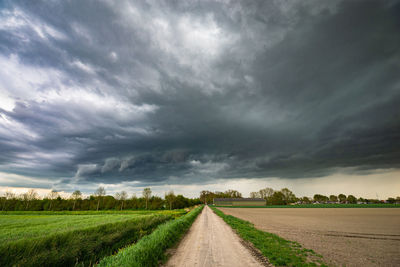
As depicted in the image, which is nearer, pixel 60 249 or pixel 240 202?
pixel 60 249

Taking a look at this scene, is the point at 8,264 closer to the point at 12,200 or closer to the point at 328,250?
the point at 328,250

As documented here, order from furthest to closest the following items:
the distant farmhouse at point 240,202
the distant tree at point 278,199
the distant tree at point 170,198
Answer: the distant farmhouse at point 240,202 → the distant tree at point 278,199 → the distant tree at point 170,198

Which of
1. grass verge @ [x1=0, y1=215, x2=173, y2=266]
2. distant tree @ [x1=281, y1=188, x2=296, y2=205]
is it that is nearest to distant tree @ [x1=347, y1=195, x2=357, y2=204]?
distant tree @ [x1=281, y1=188, x2=296, y2=205]

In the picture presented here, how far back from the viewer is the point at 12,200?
92.4m

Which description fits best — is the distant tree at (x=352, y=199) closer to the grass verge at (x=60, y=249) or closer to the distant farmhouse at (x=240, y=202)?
the distant farmhouse at (x=240, y=202)

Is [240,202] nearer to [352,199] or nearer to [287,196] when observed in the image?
[287,196]

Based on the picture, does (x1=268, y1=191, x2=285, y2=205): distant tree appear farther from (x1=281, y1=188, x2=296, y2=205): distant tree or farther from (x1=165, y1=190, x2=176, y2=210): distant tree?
(x1=165, y1=190, x2=176, y2=210): distant tree

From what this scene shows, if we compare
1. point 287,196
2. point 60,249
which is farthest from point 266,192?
point 60,249

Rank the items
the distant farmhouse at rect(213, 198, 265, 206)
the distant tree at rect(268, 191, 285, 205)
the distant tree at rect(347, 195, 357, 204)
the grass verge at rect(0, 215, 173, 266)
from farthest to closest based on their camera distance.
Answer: the distant tree at rect(347, 195, 357, 204)
the distant farmhouse at rect(213, 198, 265, 206)
the distant tree at rect(268, 191, 285, 205)
the grass verge at rect(0, 215, 173, 266)

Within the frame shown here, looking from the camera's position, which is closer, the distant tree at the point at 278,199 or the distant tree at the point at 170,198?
the distant tree at the point at 170,198

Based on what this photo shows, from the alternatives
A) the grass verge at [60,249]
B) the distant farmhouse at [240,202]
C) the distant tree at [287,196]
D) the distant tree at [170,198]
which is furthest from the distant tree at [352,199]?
the grass verge at [60,249]

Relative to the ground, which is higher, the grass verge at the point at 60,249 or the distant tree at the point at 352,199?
the grass verge at the point at 60,249

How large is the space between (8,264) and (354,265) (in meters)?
18.9

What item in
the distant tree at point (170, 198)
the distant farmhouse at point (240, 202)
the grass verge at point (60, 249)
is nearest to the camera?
the grass verge at point (60, 249)
